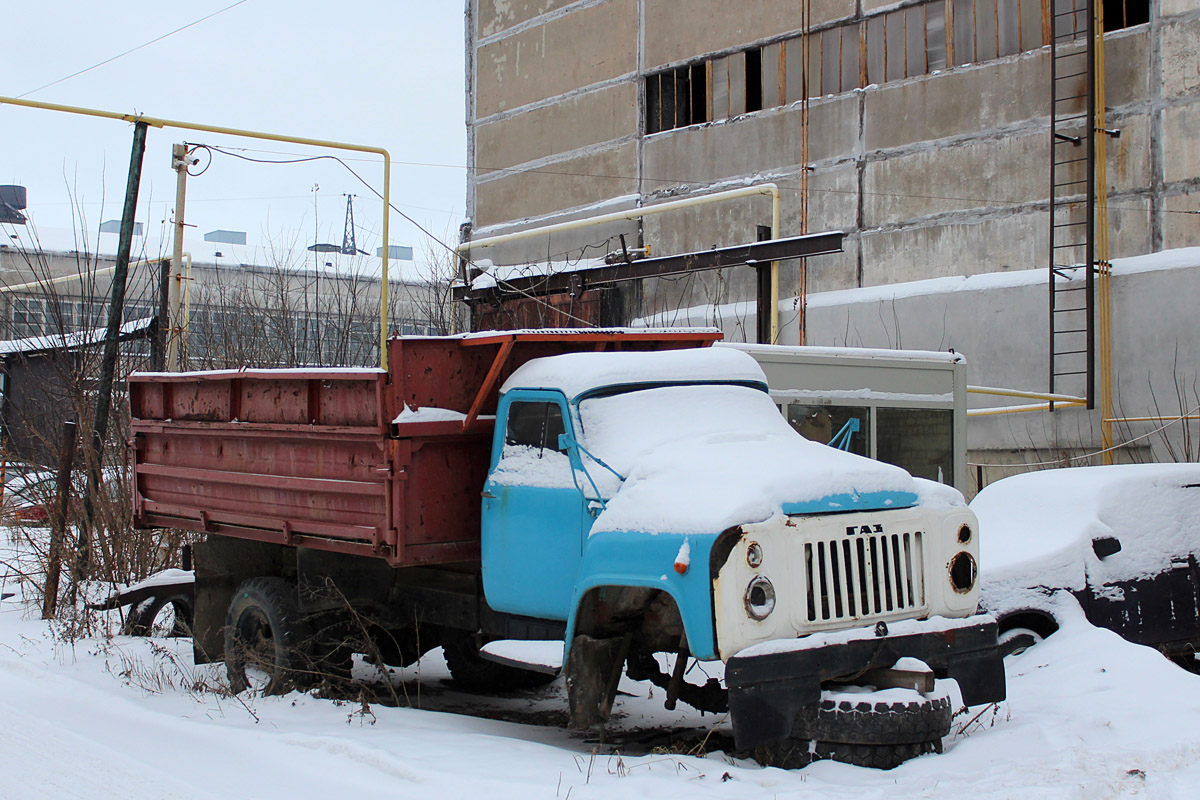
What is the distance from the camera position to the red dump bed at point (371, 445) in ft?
23.3

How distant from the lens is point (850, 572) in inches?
228

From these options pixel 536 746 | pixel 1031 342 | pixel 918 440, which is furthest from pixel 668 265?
pixel 536 746

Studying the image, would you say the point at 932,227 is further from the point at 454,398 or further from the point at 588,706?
the point at 588,706

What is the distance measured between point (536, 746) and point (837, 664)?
1.77 meters

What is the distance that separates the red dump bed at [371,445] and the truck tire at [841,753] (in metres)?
2.57

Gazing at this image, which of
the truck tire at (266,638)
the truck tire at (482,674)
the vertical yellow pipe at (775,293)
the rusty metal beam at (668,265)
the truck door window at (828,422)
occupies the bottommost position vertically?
the truck tire at (482,674)

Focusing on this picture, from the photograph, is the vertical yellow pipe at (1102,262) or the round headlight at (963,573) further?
the vertical yellow pipe at (1102,262)

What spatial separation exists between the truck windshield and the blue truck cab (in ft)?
0.04

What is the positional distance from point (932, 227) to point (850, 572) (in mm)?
13346

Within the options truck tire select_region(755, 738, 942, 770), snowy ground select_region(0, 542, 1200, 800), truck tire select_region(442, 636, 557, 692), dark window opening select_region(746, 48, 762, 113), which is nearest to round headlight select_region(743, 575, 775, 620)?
truck tire select_region(755, 738, 942, 770)

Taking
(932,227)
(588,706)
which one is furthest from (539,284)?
(588,706)

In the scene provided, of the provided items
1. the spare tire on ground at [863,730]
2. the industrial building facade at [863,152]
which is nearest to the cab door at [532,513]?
the spare tire on ground at [863,730]

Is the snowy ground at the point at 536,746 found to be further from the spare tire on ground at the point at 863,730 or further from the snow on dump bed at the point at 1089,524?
the snow on dump bed at the point at 1089,524

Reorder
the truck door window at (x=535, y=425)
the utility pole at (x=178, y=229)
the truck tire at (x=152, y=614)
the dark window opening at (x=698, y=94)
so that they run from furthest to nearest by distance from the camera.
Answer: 1. the dark window opening at (x=698, y=94)
2. the utility pole at (x=178, y=229)
3. the truck tire at (x=152, y=614)
4. the truck door window at (x=535, y=425)
